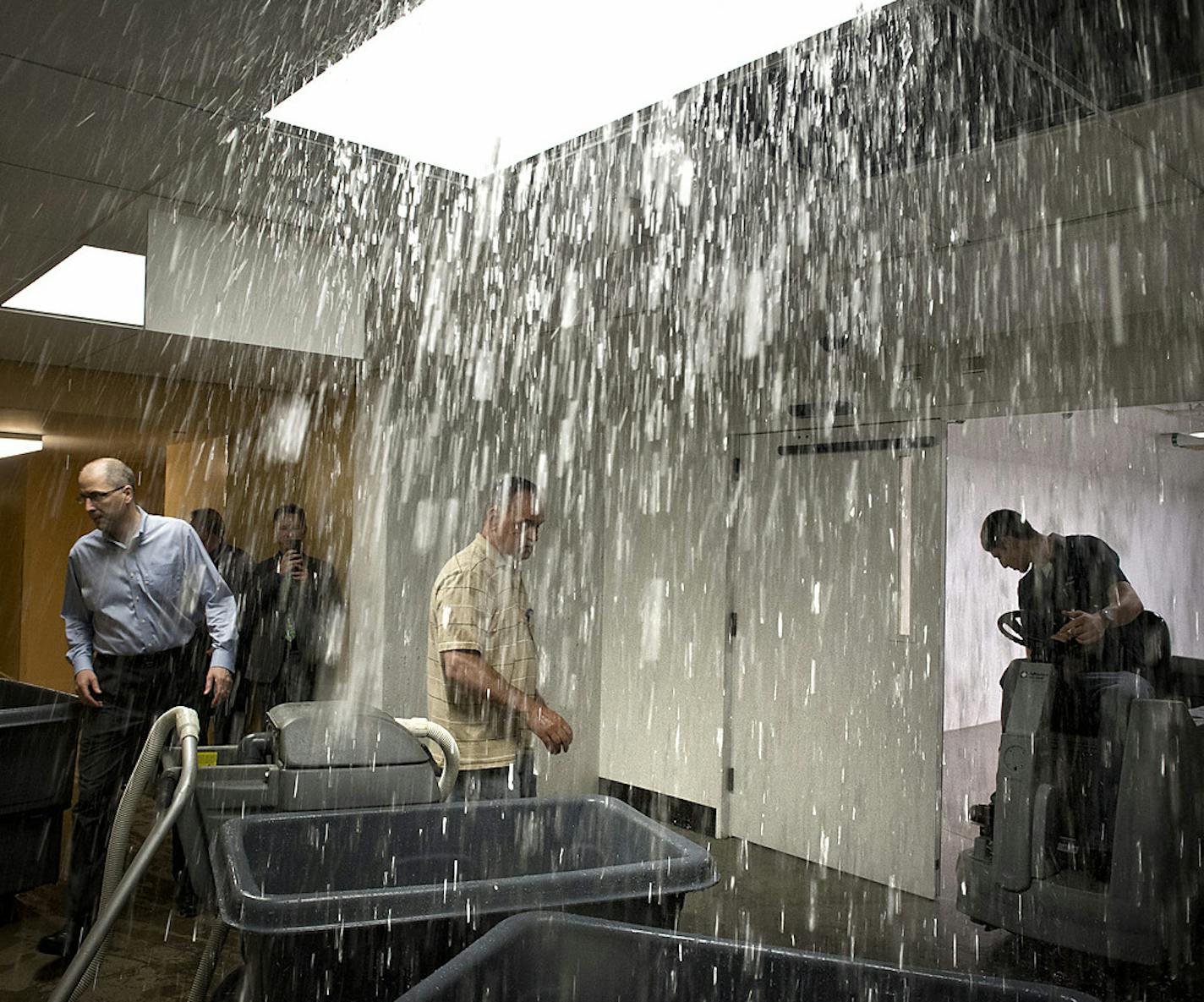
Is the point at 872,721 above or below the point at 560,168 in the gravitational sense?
below

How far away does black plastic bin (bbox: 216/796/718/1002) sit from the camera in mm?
1395

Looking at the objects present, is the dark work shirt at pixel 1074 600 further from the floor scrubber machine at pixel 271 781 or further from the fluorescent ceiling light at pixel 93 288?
the fluorescent ceiling light at pixel 93 288

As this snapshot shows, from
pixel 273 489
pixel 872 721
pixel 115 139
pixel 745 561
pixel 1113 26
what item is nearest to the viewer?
pixel 1113 26

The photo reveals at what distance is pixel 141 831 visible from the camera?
4.85 m

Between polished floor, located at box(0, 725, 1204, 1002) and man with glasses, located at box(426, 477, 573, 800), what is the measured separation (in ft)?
2.96

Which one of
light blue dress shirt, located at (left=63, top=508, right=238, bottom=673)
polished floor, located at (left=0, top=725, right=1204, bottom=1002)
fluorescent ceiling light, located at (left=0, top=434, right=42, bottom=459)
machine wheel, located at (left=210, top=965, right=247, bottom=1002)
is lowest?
polished floor, located at (left=0, top=725, right=1204, bottom=1002)

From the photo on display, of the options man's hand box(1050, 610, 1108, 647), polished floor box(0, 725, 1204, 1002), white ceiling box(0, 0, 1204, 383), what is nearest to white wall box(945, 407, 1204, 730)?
man's hand box(1050, 610, 1108, 647)

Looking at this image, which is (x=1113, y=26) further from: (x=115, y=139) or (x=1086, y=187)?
(x=115, y=139)

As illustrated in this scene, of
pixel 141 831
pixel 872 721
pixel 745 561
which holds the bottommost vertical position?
pixel 141 831

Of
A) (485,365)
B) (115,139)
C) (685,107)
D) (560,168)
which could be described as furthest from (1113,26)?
(485,365)

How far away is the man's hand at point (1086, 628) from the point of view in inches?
161

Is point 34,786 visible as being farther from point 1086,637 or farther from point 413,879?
point 1086,637

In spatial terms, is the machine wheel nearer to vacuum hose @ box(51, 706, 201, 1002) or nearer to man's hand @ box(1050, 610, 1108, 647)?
vacuum hose @ box(51, 706, 201, 1002)

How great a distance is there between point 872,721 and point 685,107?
305cm
